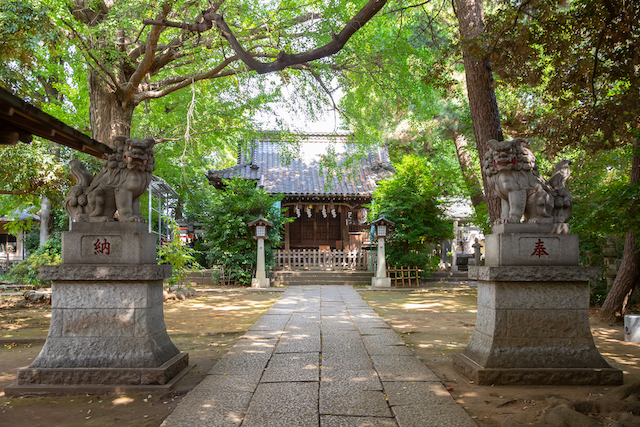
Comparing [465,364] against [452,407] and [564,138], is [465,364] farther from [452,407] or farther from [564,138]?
[564,138]

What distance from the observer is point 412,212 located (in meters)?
15.3

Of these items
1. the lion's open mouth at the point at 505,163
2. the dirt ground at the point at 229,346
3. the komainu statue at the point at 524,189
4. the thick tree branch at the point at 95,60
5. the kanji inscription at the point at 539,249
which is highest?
the thick tree branch at the point at 95,60

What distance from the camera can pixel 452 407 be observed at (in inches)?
125

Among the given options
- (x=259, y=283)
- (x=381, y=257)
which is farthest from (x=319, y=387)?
(x=381, y=257)

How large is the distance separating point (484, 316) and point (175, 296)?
8.74 m

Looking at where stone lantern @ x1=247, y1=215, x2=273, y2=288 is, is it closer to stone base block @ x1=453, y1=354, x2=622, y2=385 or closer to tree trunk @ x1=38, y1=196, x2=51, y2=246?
tree trunk @ x1=38, y1=196, x2=51, y2=246

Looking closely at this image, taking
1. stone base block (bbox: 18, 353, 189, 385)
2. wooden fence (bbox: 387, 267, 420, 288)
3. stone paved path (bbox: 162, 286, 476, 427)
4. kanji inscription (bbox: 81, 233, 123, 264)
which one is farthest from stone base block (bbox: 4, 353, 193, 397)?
wooden fence (bbox: 387, 267, 420, 288)

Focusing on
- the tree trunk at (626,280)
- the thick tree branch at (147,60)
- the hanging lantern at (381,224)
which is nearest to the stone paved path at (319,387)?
the tree trunk at (626,280)

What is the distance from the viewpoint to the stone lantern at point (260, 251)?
14305 mm

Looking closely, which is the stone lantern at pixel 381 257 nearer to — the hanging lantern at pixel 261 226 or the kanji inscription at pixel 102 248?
the hanging lantern at pixel 261 226

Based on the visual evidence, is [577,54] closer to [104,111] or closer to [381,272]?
[104,111]

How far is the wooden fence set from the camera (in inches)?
582

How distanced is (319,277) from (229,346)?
9.66m

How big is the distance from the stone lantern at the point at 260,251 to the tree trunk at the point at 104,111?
5899mm
